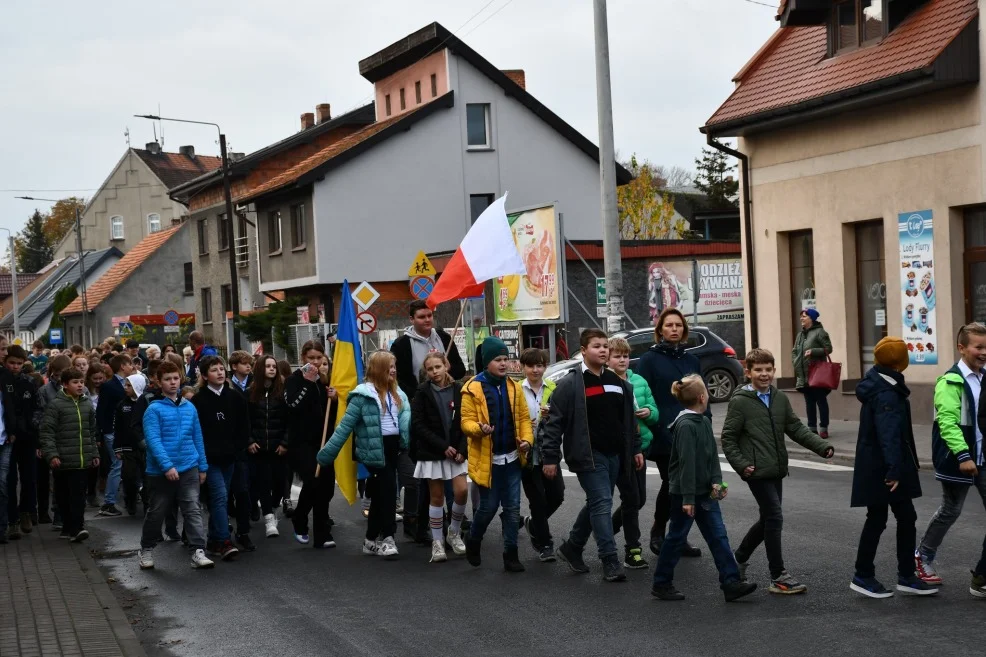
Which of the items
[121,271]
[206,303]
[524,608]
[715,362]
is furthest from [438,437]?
[121,271]

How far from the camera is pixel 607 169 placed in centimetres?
2008

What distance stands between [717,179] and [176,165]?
3578 cm

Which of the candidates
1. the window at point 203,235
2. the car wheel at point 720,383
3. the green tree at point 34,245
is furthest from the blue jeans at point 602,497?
the green tree at point 34,245

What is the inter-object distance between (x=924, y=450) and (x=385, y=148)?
26671mm

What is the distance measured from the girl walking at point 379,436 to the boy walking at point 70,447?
267 cm

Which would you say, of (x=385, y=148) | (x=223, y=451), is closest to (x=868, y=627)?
(x=223, y=451)

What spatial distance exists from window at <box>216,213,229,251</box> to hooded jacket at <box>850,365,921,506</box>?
1812 inches

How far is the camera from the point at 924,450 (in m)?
16.1

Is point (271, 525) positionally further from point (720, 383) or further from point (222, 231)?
point (222, 231)

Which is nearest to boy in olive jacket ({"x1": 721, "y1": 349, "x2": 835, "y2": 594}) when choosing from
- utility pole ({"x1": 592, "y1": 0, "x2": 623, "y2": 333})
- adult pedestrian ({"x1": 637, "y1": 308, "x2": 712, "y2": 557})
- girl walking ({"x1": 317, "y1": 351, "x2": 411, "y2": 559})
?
adult pedestrian ({"x1": 637, "y1": 308, "x2": 712, "y2": 557})

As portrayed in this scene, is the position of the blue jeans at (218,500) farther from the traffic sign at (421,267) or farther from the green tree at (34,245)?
the green tree at (34,245)

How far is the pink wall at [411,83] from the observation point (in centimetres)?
4172

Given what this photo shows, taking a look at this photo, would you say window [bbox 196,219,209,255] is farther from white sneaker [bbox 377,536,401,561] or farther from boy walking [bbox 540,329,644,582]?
boy walking [bbox 540,329,644,582]

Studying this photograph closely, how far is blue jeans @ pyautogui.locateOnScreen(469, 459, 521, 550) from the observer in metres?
9.36
